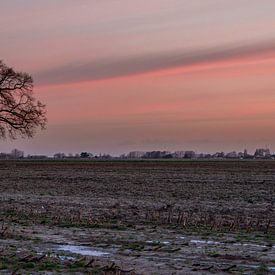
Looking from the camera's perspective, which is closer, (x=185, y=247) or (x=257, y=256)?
(x=257, y=256)

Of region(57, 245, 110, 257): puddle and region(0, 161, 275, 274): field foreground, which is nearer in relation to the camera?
region(0, 161, 275, 274): field foreground

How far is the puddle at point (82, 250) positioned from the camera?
1163 cm

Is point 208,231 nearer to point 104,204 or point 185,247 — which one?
point 185,247

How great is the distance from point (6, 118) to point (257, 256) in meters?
45.5

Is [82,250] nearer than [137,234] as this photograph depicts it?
Yes

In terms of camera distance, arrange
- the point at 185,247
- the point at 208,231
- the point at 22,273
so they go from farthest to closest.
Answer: the point at 208,231, the point at 185,247, the point at 22,273

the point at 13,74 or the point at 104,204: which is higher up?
the point at 13,74

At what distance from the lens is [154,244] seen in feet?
41.7

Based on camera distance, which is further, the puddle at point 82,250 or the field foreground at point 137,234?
the puddle at point 82,250

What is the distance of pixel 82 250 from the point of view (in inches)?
479

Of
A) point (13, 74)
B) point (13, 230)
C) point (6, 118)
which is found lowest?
point (13, 230)

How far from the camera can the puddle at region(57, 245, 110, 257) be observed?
11633 mm

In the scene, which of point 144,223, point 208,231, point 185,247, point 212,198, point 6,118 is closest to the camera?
point 185,247

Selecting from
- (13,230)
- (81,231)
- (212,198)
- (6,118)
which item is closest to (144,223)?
(81,231)
